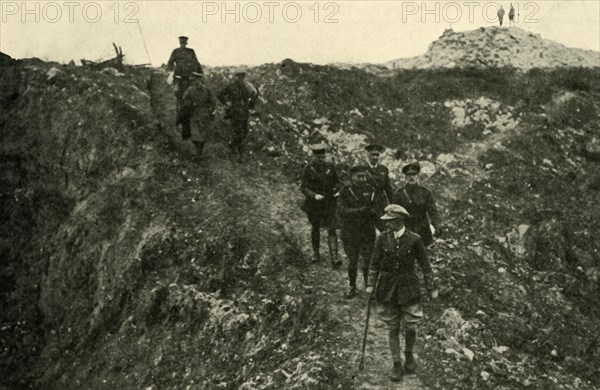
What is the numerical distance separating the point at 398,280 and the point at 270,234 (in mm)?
3827

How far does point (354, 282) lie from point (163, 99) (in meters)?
8.33

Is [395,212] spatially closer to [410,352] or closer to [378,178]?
[410,352]

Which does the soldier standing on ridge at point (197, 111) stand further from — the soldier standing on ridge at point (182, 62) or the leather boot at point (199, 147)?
the soldier standing on ridge at point (182, 62)

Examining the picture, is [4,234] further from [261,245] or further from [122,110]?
[261,245]

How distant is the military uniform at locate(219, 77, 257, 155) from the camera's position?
12.4 meters

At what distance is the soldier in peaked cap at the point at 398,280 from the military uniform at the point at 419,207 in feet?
4.57

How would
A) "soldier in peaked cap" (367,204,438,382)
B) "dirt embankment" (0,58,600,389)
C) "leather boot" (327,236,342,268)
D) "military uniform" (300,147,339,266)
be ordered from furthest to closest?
"leather boot" (327,236,342,268) < "military uniform" (300,147,339,266) < "dirt embankment" (0,58,600,389) < "soldier in peaked cap" (367,204,438,382)

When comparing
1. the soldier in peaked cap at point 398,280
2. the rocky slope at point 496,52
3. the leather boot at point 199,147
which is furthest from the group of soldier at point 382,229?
the rocky slope at point 496,52

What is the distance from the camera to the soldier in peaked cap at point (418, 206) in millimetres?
8586

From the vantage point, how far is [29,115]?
14.5 m

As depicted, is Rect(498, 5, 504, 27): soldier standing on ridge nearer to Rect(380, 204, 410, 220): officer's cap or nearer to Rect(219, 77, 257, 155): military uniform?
Rect(219, 77, 257, 155): military uniform

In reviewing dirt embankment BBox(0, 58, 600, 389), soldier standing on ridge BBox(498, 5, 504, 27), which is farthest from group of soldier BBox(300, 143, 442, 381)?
soldier standing on ridge BBox(498, 5, 504, 27)

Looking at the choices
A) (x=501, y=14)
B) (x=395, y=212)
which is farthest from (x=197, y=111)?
(x=501, y=14)

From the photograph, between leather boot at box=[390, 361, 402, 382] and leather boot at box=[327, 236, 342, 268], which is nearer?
leather boot at box=[390, 361, 402, 382]
